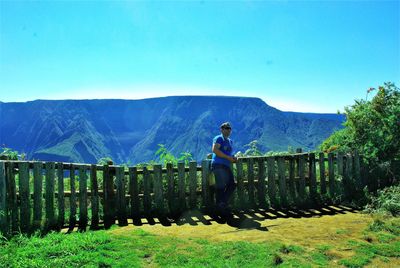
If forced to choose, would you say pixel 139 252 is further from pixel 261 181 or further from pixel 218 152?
pixel 261 181

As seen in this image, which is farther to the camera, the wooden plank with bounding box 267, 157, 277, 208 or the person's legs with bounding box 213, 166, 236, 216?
the wooden plank with bounding box 267, 157, 277, 208

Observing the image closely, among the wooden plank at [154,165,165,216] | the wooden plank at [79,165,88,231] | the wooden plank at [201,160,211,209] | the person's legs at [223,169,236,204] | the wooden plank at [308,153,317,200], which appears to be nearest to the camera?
the wooden plank at [79,165,88,231]

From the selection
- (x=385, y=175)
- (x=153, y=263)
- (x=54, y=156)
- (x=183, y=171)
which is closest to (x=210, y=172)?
(x=183, y=171)

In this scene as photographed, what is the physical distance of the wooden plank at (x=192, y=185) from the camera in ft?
29.3

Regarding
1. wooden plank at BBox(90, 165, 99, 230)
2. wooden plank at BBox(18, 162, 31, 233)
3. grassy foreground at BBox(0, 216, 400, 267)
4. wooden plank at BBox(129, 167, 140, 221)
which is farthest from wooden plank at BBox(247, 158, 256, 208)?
wooden plank at BBox(18, 162, 31, 233)

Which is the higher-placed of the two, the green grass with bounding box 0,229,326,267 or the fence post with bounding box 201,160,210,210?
the fence post with bounding box 201,160,210,210

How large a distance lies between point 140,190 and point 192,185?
4.59ft

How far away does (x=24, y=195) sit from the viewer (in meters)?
7.57

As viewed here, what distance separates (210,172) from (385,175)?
231 inches

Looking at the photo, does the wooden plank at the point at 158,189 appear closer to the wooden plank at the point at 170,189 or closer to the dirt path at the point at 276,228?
the wooden plank at the point at 170,189

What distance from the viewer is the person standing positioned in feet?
27.5

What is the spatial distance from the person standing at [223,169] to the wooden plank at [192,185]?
0.62 meters

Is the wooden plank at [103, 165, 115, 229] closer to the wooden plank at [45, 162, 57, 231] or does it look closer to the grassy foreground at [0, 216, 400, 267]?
the wooden plank at [45, 162, 57, 231]

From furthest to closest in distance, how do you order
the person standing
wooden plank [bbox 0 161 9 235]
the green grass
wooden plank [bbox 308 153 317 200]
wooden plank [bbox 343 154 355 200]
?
1. wooden plank [bbox 343 154 355 200]
2. wooden plank [bbox 308 153 317 200]
3. the person standing
4. wooden plank [bbox 0 161 9 235]
5. the green grass
